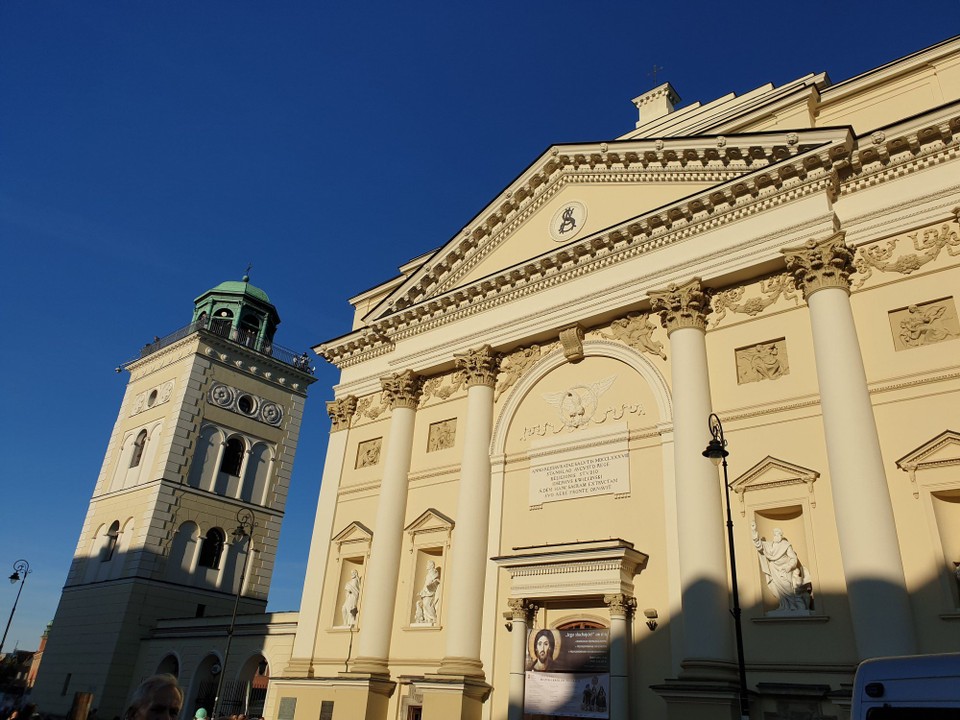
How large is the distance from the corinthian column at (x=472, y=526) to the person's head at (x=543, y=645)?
5.10ft

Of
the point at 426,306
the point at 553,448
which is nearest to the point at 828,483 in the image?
the point at 553,448

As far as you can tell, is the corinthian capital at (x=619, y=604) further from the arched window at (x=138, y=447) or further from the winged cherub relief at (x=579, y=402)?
the arched window at (x=138, y=447)

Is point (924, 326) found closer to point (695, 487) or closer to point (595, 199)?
point (695, 487)

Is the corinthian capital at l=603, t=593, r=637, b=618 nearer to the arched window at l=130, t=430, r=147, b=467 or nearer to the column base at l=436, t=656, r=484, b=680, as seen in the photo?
the column base at l=436, t=656, r=484, b=680

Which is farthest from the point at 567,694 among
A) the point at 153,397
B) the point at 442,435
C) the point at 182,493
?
the point at 153,397

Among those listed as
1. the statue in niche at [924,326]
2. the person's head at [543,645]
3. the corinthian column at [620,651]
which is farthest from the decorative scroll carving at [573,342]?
the statue in niche at [924,326]

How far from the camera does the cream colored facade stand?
12.7m

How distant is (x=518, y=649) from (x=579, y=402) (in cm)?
581

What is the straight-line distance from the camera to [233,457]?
37.8 meters

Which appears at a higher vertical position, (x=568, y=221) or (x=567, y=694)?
(x=568, y=221)

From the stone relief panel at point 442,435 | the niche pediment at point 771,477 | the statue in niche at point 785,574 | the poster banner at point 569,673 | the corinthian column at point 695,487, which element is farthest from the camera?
the stone relief panel at point 442,435

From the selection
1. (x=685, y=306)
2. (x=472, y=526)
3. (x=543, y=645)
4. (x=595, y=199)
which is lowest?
(x=543, y=645)

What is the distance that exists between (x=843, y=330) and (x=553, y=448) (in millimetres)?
6952

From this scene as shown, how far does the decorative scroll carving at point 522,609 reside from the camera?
16047 millimetres
